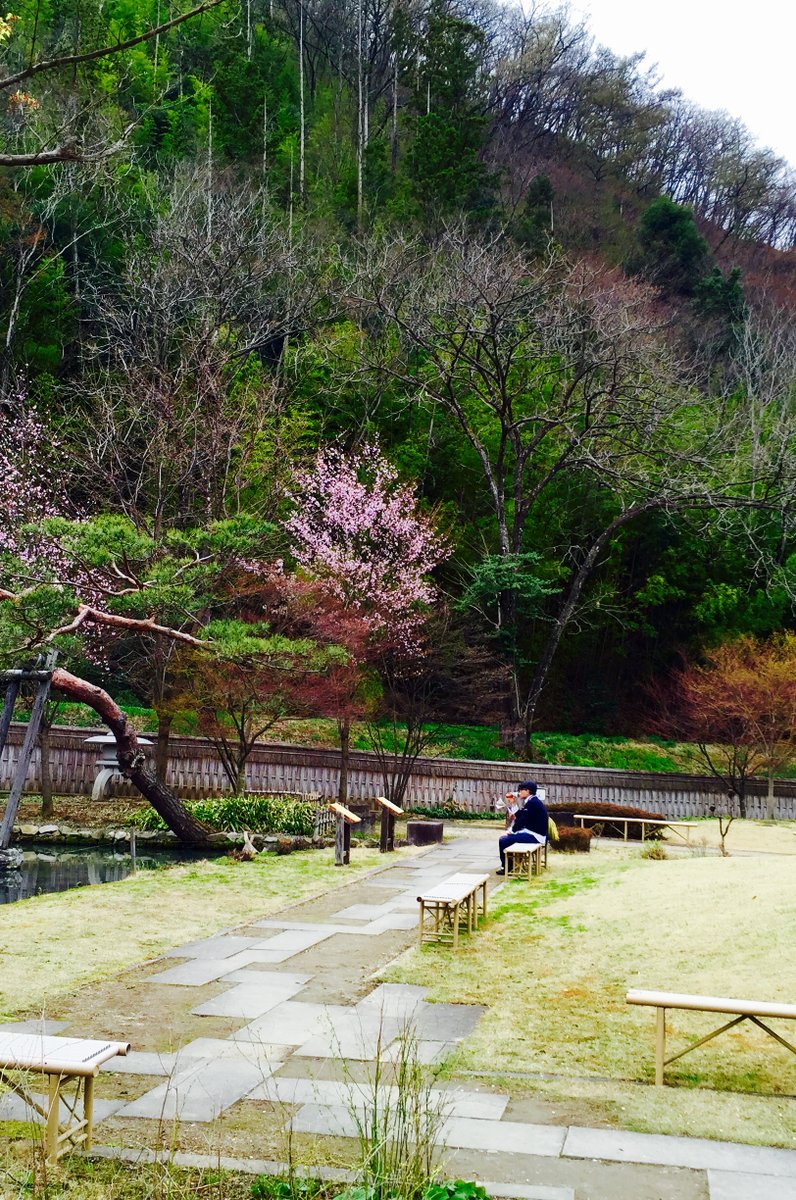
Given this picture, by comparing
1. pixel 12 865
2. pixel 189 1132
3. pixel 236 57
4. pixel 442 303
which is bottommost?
pixel 12 865

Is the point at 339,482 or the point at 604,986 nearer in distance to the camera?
the point at 604,986

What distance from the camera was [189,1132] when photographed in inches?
189

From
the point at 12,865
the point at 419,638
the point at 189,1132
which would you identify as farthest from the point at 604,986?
the point at 419,638

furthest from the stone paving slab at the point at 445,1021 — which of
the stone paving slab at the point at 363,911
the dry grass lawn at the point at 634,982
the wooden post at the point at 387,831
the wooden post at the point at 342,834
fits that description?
the wooden post at the point at 387,831

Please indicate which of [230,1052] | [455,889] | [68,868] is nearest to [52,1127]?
[230,1052]

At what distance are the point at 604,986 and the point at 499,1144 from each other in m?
3.36

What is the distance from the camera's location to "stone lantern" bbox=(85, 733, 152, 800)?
22.5 m

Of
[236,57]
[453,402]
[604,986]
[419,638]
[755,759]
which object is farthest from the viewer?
[236,57]

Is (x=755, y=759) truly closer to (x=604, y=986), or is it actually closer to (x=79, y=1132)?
(x=604, y=986)

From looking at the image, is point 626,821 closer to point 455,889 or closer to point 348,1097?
point 455,889

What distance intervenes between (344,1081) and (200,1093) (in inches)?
28.3

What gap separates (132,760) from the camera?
1697 cm

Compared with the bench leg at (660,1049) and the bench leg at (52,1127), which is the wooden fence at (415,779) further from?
the bench leg at (52,1127)

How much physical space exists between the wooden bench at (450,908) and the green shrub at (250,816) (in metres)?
8.03
